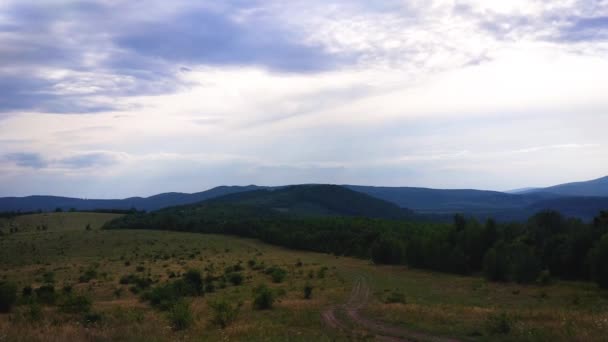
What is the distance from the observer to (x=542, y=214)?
6812 centimetres

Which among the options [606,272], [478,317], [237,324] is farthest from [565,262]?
[237,324]

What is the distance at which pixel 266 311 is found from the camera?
28.7 meters

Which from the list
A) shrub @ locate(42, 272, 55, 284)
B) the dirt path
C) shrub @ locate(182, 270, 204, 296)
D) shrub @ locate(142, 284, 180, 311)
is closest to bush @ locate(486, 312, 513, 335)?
the dirt path

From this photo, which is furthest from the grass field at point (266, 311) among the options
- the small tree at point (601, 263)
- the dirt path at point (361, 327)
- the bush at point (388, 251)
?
the bush at point (388, 251)

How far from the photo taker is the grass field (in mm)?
18094

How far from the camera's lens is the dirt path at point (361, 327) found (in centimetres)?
1922

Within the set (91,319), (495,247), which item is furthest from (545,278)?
(91,319)

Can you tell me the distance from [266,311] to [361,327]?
27.6 feet

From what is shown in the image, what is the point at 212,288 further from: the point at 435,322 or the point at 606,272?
the point at 606,272

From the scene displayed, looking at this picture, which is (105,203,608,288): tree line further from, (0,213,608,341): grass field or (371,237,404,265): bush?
(0,213,608,341): grass field

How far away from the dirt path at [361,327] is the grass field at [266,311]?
0.39 m

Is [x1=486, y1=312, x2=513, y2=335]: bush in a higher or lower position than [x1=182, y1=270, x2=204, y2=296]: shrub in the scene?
higher

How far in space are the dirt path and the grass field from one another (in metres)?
0.39

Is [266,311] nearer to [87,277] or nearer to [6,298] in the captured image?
[6,298]
